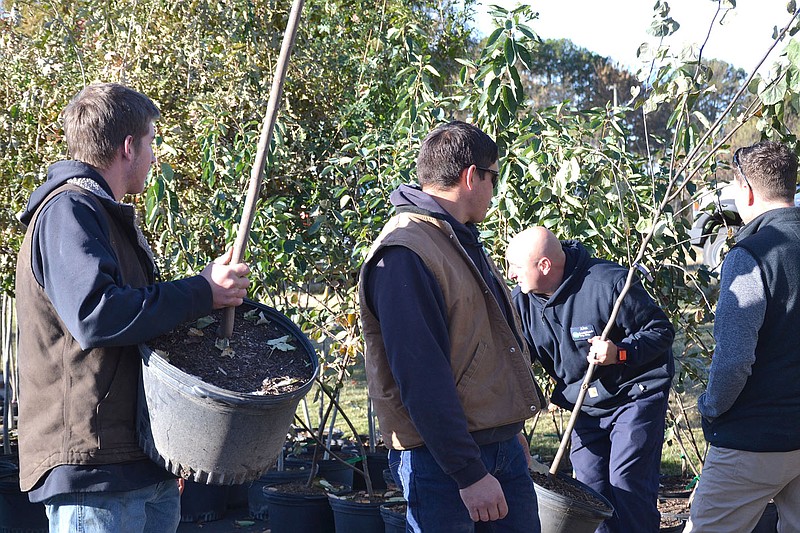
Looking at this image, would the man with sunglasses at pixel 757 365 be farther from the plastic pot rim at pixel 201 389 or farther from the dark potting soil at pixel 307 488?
the dark potting soil at pixel 307 488

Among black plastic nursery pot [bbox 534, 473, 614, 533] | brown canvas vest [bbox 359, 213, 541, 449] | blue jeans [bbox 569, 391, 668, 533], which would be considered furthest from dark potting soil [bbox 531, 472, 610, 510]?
brown canvas vest [bbox 359, 213, 541, 449]

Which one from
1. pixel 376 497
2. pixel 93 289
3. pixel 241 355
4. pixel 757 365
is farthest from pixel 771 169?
pixel 376 497

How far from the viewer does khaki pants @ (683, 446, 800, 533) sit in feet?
9.66

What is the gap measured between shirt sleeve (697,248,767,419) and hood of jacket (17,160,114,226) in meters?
2.05

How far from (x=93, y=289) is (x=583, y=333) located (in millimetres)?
2450

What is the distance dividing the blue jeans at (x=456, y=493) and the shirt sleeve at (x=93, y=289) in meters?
0.78

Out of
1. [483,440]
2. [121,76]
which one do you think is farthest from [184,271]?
[483,440]

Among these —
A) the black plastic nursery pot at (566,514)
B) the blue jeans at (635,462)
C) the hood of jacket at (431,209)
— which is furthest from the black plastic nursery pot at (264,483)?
the hood of jacket at (431,209)

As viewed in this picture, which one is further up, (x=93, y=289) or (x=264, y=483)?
(x=93, y=289)

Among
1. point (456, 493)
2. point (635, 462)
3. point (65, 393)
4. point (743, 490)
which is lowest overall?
point (635, 462)

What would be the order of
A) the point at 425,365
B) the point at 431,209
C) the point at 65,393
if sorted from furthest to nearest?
1. the point at 431,209
2. the point at 425,365
3. the point at 65,393

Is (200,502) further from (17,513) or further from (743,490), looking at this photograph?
(743,490)

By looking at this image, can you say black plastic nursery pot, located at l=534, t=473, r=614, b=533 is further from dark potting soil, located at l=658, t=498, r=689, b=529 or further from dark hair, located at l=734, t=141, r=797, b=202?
dark potting soil, located at l=658, t=498, r=689, b=529

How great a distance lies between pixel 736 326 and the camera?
2867mm
